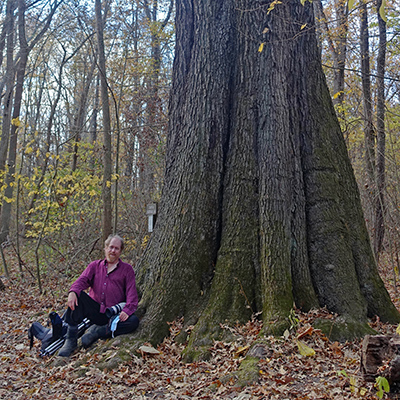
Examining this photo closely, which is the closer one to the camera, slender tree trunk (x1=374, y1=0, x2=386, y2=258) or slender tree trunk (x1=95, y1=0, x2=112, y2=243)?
slender tree trunk (x1=374, y1=0, x2=386, y2=258)

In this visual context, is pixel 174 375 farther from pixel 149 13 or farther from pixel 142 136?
pixel 149 13

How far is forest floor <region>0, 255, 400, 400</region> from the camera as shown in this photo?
10.6ft

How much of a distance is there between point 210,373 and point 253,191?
216cm

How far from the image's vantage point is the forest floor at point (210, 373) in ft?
10.6

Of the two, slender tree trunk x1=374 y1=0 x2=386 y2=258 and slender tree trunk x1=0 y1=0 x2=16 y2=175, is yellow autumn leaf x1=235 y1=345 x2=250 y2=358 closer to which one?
slender tree trunk x1=374 y1=0 x2=386 y2=258

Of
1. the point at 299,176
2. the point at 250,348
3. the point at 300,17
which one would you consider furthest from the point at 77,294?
the point at 300,17

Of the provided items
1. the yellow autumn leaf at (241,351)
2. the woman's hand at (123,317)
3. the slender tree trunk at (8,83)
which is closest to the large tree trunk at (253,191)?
the woman's hand at (123,317)

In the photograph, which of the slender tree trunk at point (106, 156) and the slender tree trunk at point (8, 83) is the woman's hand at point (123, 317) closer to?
the slender tree trunk at point (106, 156)

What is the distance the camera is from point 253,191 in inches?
193

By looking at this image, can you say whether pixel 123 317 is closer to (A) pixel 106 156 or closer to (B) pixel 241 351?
(B) pixel 241 351

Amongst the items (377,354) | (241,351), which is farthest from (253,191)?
(377,354)

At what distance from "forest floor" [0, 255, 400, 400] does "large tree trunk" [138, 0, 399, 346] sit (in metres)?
0.31

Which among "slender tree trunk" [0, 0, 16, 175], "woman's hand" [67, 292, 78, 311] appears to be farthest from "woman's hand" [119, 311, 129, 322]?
"slender tree trunk" [0, 0, 16, 175]

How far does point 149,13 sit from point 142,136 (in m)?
9.13
